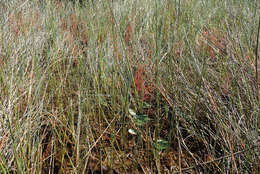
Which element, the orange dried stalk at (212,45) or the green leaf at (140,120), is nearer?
the green leaf at (140,120)

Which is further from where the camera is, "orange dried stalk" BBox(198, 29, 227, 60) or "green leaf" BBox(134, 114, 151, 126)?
"orange dried stalk" BBox(198, 29, 227, 60)

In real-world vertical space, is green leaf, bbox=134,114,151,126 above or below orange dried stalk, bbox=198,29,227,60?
below

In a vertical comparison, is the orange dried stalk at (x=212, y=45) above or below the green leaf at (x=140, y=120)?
above

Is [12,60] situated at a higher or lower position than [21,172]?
higher

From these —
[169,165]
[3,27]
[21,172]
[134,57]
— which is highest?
[3,27]

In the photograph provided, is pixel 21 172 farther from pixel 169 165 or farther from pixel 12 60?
pixel 12 60

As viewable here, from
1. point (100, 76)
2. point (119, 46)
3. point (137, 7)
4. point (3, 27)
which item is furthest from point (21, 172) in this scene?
point (137, 7)

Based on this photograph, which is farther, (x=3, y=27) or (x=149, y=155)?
(x=3, y=27)

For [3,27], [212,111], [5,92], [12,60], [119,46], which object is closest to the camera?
[212,111]

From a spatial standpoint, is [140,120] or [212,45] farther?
[212,45]

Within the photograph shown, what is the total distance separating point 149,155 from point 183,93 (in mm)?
407

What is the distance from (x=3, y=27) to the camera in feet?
5.25

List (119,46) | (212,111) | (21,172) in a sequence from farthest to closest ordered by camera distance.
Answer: (119,46), (212,111), (21,172)

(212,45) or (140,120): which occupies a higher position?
(212,45)
